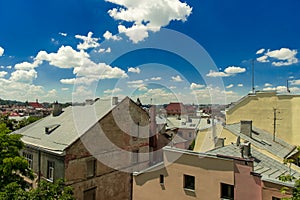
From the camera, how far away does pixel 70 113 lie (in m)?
24.4

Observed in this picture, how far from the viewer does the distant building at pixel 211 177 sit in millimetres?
11539

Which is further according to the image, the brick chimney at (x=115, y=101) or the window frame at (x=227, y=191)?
the brick chimney at (x=115, y=101)

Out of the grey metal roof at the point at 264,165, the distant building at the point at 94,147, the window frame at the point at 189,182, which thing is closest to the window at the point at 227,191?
the window frame at the point at 189,182

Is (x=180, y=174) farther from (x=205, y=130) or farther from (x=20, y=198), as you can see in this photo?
(x=205, y=130)

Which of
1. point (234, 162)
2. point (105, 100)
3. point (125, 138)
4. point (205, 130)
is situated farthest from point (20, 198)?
point (205, 130)

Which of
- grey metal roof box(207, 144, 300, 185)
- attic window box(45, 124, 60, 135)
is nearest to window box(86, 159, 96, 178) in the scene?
attic window box(45, 124, 60, 135)

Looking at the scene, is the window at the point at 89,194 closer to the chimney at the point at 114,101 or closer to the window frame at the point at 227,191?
the chimney at the point at 114,101

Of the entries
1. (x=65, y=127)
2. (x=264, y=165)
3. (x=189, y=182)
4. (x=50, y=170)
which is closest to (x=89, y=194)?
(x=50, y=170)

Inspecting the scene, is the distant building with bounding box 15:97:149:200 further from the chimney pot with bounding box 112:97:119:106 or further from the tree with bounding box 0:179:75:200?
the tree with bounding box 0:179:75:200

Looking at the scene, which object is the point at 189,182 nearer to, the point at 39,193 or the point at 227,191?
the point at 227,191

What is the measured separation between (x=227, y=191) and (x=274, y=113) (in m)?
16.4

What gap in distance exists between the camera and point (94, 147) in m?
19.3

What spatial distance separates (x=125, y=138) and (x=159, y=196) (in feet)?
28.0

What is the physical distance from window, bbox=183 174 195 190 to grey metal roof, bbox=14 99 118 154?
8.47m
